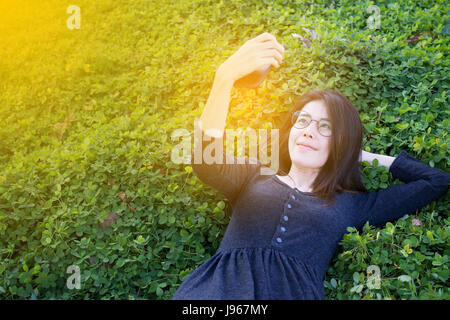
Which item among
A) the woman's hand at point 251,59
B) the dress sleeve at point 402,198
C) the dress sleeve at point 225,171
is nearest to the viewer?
the woman's hand at point 251,59

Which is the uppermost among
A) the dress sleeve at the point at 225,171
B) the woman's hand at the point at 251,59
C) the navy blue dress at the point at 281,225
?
the woman's hand at the point at 251,59

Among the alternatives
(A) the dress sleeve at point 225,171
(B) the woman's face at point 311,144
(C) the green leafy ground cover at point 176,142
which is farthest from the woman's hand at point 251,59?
(C) the green leafy ground cover at point 176,142

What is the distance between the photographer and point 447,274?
2.01m

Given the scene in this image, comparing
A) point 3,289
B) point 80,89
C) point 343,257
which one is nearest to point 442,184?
point 343,257

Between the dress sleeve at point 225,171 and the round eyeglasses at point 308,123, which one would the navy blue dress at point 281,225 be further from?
the round eyeglasses at point 308,123

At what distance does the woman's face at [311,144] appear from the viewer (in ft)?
7.72

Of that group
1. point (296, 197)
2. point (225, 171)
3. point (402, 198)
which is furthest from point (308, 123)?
point (402, 198)

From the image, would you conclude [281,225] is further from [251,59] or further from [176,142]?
[176,142]

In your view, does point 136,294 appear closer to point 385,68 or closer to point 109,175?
point 109,175

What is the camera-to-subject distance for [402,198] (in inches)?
Result: 91.4

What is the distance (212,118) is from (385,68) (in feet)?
6.32

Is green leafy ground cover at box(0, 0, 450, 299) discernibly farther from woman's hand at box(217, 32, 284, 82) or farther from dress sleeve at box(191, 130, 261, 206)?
woman's hand at box(217, 32, 284, 82)

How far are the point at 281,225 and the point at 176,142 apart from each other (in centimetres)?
118

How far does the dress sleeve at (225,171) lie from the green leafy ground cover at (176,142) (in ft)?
1.12
